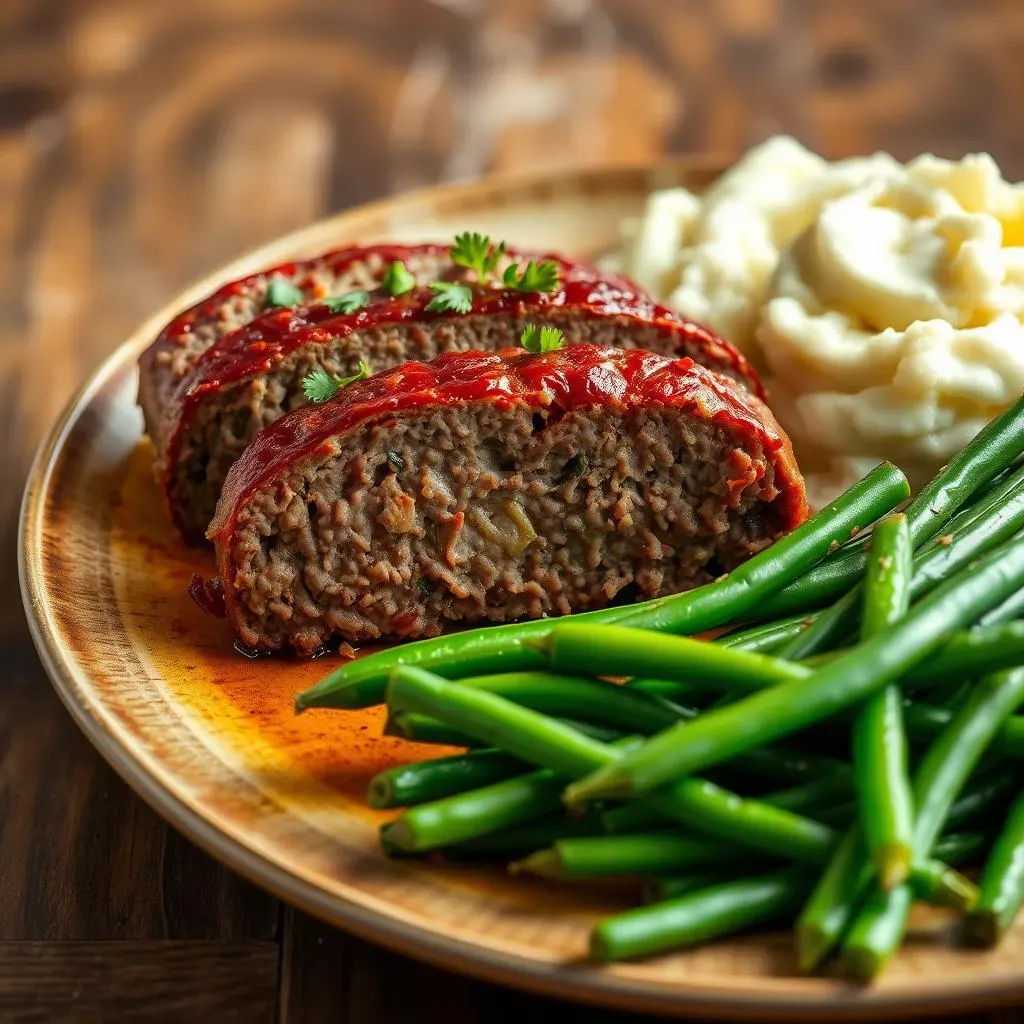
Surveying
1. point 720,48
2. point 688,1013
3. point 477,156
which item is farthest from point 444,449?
point 720,48

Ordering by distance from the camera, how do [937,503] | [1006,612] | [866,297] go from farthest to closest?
[866,297], [937,503], [1006,612]

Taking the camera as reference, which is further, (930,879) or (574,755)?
(574,755)

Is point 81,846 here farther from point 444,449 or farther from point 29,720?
point 444,449

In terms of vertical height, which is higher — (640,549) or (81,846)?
(640,549)

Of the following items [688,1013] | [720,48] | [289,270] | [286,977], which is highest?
[720,48]

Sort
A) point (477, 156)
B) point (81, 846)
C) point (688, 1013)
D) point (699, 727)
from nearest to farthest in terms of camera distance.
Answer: point (688, 1013), point (699, 727), point (81, 846), point (477, 156)

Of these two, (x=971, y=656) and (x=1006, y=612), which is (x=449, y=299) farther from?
(x=971, y=656)

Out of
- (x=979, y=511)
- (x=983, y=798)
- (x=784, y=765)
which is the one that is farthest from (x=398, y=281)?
(x=983, y=798)

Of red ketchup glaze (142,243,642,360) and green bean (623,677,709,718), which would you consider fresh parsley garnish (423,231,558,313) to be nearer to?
red ketchup glaze (142,243,642,360)
